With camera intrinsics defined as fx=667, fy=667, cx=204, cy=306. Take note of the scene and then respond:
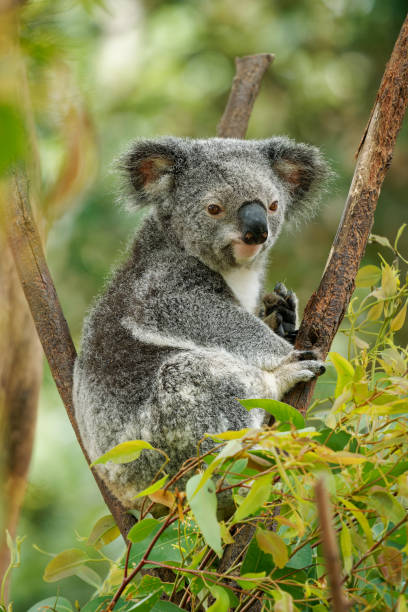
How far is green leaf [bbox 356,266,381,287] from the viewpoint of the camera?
2.17 m

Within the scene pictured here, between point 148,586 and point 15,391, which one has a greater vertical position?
point 148,586

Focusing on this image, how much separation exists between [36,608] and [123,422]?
0.77 meters

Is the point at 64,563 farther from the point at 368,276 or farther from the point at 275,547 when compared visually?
the point at 368,276

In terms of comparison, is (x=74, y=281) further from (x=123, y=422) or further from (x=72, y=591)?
(x=123, y=422)

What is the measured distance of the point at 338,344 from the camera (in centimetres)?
547

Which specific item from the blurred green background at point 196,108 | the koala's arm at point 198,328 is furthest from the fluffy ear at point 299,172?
the blurred green background at point 196,108

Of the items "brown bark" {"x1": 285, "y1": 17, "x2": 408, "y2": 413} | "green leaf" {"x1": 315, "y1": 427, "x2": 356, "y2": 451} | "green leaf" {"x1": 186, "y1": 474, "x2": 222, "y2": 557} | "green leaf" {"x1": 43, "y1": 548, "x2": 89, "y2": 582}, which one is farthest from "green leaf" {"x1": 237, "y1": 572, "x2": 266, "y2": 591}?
"brown bark" {"x1": 285, "y1": 17, "x2": 408, "y2": 413}

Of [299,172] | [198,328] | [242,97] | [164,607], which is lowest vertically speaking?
[164,607]

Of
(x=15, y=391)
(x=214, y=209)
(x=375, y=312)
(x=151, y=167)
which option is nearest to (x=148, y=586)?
(x=375, y=312)

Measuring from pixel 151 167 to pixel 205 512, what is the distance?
2218 mm

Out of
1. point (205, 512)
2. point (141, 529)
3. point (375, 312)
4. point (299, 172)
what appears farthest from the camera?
point (299, 172)

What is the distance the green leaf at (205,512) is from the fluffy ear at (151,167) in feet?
6.81

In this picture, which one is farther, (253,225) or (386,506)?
(253,225)

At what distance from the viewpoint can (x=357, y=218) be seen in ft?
7.22
